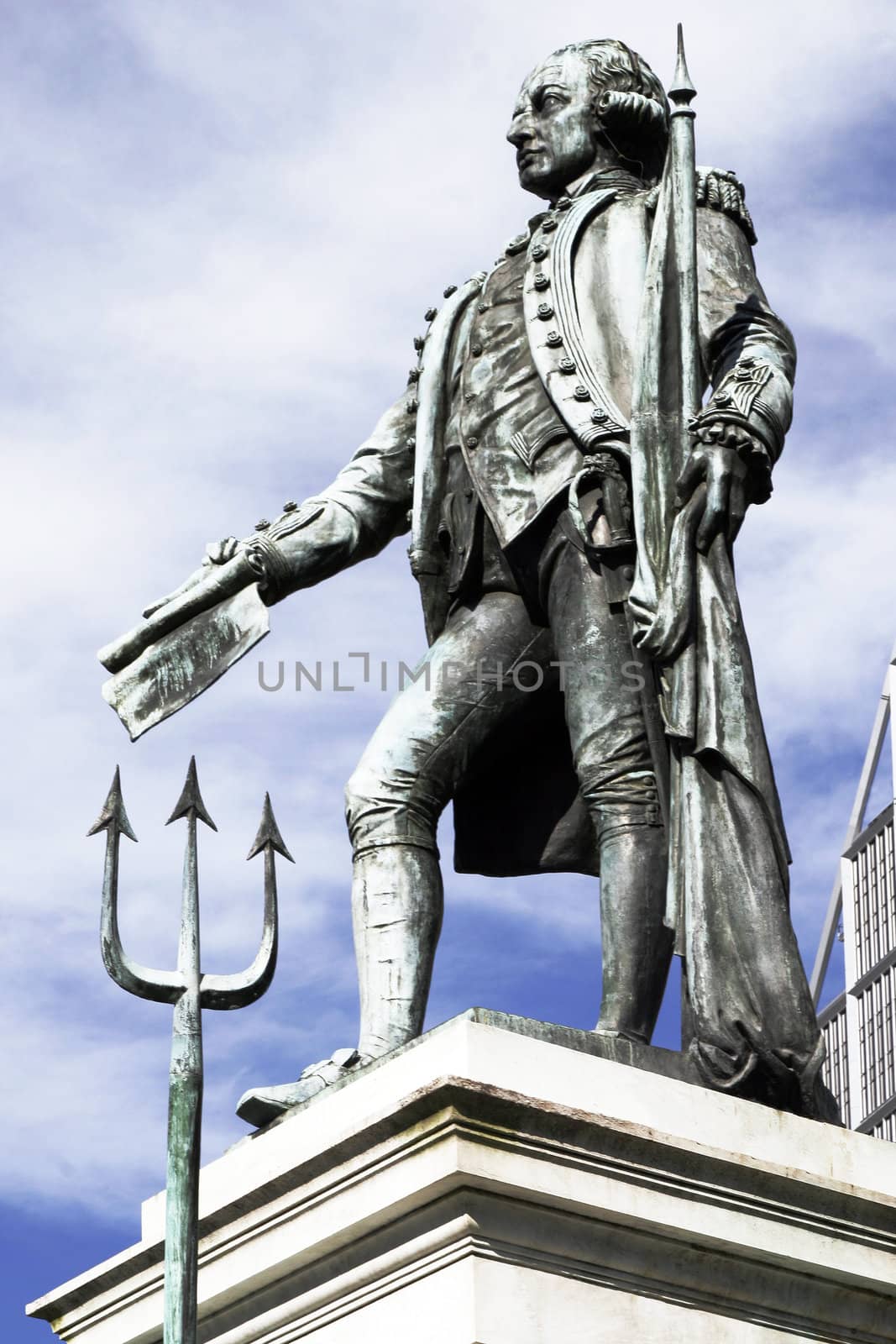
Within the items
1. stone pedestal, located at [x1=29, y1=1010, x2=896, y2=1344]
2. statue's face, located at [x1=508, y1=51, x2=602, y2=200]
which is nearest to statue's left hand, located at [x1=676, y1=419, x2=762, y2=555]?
statue's face, located at [x1=508, y1=51, x2=602, y2=200]

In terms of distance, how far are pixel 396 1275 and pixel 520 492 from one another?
2.85 meters

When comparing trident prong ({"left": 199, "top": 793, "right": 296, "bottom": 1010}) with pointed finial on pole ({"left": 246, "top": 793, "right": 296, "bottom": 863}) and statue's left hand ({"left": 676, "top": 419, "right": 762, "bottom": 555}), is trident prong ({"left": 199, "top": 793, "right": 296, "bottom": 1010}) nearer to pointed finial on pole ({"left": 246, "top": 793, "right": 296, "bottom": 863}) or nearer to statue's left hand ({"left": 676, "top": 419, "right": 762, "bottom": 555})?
pointed finial on pole ({"left": 246, "top": 793, "right": 296, "bottom": 863})

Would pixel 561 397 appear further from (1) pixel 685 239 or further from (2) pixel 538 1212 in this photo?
(2) pixel 538 1212

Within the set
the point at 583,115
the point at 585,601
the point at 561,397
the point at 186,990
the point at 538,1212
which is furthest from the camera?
the point at 583,115

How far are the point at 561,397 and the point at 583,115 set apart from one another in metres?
1.23

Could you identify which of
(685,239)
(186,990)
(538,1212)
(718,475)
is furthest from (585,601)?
(186,990)

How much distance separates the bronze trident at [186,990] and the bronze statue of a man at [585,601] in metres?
1.43

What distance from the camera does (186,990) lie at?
6.77 metres

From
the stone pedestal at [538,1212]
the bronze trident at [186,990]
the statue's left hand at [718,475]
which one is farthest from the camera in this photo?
the statue's left hand at [718,475]

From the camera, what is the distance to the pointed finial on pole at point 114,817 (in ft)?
22.6

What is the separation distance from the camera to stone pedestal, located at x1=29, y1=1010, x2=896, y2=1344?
7.20 m

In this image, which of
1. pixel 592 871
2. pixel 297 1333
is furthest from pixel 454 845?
pixel 297 1333

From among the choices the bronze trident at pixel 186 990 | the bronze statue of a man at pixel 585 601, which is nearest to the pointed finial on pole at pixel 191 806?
the bronze trident at pixel 186 990

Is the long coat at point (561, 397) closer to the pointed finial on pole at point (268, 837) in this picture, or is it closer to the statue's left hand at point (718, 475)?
the statue's left hand at point (718, 475)
